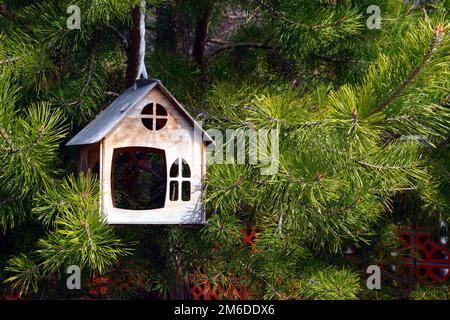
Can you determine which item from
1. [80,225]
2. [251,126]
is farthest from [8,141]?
[251,126]

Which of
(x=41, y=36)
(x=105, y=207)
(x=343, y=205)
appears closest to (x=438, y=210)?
(x=343, y=205)

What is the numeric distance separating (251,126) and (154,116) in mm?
236

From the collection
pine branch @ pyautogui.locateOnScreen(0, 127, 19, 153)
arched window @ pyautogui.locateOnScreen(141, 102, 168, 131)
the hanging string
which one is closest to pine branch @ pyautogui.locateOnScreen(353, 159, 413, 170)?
arched window @ pyautogui.locateOnScreen(141, 102, 168, 131)

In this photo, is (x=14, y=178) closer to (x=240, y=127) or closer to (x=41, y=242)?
(x=41, y=242)

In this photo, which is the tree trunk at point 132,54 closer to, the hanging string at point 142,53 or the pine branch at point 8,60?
Answer: the hanging string at point 142,53

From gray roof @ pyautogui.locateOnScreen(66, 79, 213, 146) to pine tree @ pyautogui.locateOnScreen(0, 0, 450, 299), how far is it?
3.2 inches

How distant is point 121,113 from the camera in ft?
6.28

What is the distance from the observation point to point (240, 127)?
2037 millimetres

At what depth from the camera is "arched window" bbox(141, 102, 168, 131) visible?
1.97 metres

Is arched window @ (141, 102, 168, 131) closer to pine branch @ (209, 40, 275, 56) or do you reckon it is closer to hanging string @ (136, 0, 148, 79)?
hanging string @ (136, 0, 148, 79)

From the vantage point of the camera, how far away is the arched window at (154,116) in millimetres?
1967

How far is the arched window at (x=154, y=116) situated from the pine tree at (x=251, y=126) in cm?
18

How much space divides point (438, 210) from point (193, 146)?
98cm
